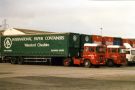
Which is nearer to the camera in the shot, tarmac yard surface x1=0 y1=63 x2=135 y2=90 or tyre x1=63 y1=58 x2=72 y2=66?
tarmac yard surface x1=0 y1=63 x2=135 y2=90

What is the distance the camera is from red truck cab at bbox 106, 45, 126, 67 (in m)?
41.1

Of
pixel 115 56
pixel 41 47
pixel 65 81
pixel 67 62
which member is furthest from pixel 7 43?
pixel 65 81

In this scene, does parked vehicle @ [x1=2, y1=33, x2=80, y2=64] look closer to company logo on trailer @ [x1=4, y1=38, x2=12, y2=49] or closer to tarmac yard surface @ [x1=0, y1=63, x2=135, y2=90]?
company logo on trailer @ [x1=4, y1=38, x2=12, y2=49]

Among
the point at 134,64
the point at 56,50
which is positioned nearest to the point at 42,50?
the point at 56,50

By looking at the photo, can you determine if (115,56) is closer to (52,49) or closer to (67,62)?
(67,62)

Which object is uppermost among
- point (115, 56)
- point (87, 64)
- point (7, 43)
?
point (7, 43)

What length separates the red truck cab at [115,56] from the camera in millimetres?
41125

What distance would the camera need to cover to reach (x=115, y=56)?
4122 cm

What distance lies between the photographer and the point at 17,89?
17281 mm

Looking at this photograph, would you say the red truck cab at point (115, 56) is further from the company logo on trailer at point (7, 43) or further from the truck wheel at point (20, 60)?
the company logo on trailer at point (7, 43)

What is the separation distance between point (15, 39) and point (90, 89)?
30209mm

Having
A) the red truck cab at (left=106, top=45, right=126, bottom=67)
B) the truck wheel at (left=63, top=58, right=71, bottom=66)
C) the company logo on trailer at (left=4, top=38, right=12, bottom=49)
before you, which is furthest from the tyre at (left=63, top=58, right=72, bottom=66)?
the company logo on trailer at (left=4, top=38, right=12, bottom=49)

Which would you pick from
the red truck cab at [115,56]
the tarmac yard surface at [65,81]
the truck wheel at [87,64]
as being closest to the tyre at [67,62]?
the truck wheel at [87,64]

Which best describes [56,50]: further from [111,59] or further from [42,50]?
[111,59]
